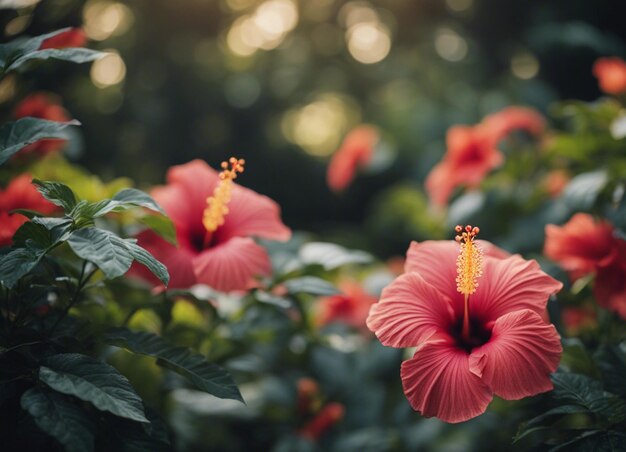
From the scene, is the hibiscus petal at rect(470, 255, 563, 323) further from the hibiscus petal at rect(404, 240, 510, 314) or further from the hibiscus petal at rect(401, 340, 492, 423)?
the hibiscus petal at rect(401, 340, 492, 423)

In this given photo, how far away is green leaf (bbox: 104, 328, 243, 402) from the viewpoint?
985mm

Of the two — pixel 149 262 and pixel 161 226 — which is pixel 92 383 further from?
pixel 161 226

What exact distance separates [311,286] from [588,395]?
1.76 ft

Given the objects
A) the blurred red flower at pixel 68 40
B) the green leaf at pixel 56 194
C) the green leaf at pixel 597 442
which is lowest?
the green leaf at pixel 597 442

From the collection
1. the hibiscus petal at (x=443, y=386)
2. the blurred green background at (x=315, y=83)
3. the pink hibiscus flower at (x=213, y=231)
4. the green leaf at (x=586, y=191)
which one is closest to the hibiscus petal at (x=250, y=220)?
the pink hibiscus flower at (x=213, y=231)

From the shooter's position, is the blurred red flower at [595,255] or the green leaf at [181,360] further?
the blurred red flower at [595,255]

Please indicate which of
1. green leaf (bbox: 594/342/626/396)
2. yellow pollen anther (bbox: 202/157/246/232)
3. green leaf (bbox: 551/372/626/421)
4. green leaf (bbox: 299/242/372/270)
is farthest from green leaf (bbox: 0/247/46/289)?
green leaf (bbox: 594/342/626/396)

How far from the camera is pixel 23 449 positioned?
88 centimetres

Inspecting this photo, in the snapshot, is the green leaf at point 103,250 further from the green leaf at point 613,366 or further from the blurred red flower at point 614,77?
the blurred red flower at point 614,77

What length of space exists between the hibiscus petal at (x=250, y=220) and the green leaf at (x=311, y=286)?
96mm

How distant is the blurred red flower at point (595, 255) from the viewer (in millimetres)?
1239

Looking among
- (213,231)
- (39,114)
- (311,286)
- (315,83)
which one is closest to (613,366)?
(311,286)

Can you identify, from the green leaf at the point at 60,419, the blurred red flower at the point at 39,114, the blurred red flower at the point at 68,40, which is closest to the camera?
the green leaf at the point at 60,419

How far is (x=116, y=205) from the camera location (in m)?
0.93
